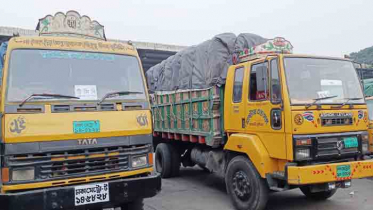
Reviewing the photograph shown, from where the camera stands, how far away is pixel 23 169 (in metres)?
3.52

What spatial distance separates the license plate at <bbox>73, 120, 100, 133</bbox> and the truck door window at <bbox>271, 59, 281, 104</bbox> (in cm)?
239

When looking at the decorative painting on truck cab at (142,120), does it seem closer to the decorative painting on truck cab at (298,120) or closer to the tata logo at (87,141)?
the tata logo at (87,141)

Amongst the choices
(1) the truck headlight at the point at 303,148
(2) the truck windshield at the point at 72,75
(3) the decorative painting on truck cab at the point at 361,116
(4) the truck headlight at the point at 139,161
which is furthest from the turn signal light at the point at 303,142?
(2) the truck windshield at the point at 72,75

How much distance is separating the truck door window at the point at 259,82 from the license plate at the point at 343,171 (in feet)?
4.44

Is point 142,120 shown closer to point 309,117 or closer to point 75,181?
point 75,181

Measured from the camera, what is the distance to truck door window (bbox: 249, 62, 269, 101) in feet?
15.5

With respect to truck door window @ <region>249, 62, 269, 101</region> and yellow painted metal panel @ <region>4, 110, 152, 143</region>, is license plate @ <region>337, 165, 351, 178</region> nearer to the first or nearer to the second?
truck door window @ <region>249, 62, 269, 101</region>

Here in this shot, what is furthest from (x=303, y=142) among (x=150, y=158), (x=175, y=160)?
(x=175, y=160)

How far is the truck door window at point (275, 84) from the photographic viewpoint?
4527 mm

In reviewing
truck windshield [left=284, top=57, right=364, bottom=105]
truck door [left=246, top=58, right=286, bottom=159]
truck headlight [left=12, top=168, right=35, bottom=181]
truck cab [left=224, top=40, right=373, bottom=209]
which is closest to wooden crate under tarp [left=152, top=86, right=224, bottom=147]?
truck cab [left=224, top=40, right=373, bottom=209]

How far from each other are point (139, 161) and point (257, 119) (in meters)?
1.88

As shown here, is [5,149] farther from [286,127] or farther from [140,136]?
[286,127]

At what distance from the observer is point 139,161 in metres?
4.14

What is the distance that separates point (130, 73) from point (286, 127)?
87.2 inches
